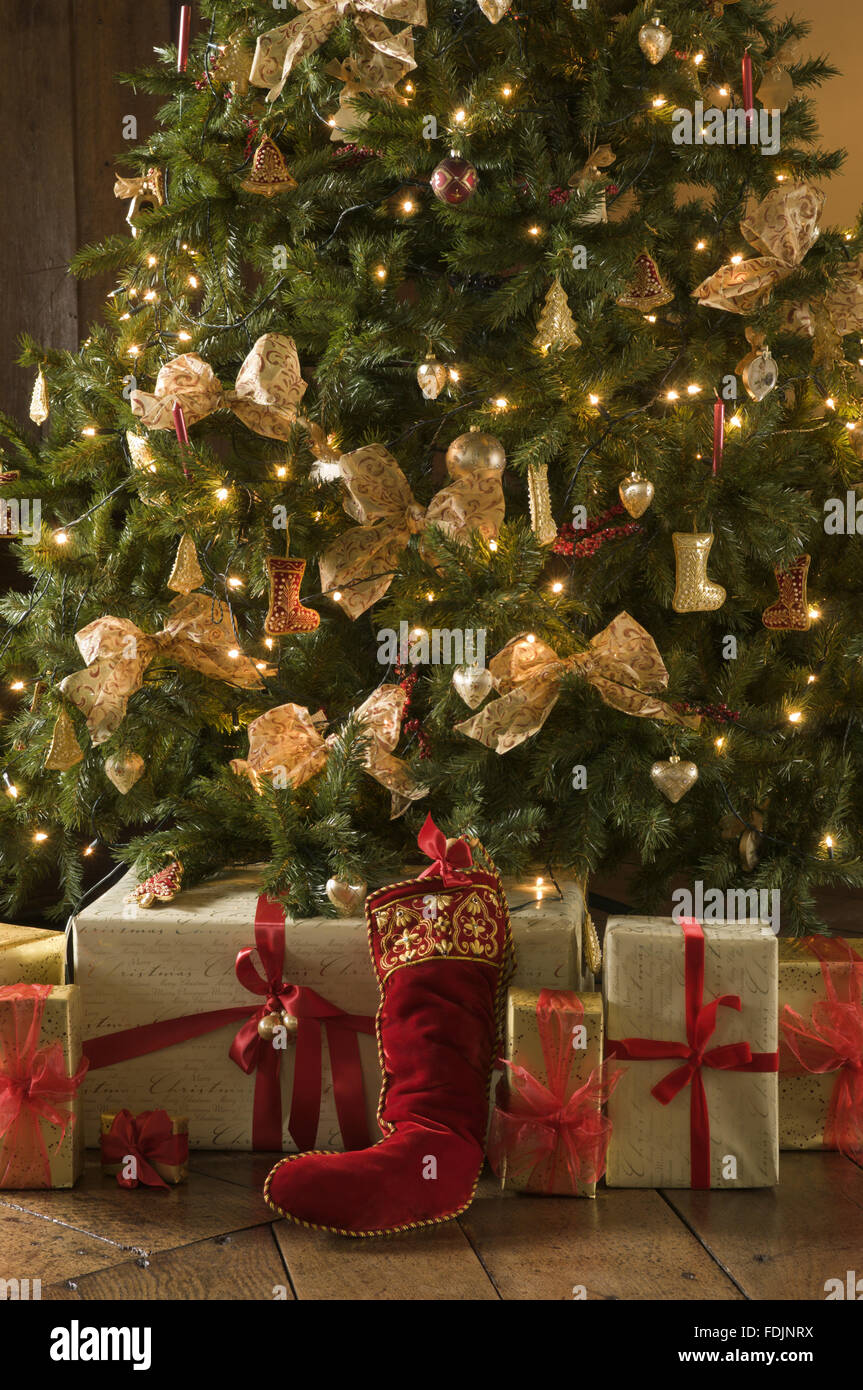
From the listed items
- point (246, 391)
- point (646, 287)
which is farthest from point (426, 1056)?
point (646, 287)

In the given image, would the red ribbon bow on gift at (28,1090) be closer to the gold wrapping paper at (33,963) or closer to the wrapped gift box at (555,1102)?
the gold wrapping paper at (33,963)

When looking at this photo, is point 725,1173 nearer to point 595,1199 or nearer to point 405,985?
point 595,1199

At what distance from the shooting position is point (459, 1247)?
1.34 meters

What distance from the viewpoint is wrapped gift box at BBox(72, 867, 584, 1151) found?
1585 millimetres

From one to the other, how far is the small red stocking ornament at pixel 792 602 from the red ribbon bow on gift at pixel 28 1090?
1.20 metres

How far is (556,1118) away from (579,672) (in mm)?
574

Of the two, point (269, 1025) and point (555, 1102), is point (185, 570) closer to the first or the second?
point (269, 1025)

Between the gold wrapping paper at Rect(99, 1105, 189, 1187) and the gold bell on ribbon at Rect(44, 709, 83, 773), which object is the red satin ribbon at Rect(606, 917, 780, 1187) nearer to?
the gold wrapping paper at Rect(99, 1105, 189, 1187)

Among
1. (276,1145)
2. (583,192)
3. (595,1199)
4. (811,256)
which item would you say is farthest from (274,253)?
(595,1199)

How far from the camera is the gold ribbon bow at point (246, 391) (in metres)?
1.74

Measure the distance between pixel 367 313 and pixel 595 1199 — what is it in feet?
4.08

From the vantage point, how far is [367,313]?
6.04ft

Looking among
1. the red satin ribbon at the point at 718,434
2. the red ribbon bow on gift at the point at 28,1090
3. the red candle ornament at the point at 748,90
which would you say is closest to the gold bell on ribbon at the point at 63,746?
the red ribbon bow on gift at the point at 28,1090

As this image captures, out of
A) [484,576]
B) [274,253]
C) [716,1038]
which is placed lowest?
[716,1038]
